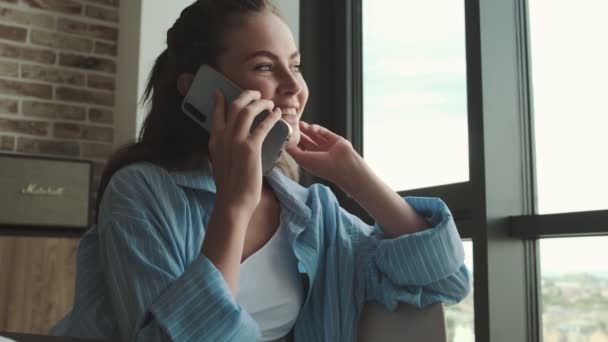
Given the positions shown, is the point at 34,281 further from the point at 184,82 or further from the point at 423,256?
the point at 423,256

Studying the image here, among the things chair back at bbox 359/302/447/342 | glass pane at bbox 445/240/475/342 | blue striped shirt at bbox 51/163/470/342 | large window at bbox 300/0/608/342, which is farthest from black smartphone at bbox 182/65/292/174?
glass pane at bbox 445/240/475/342

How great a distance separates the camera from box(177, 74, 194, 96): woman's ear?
147cm

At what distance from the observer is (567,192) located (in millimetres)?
1847

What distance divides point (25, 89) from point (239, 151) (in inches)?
83.8

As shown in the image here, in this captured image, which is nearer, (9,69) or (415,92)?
(415,92)

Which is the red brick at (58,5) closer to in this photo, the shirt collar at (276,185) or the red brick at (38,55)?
the red brick at (38,55)

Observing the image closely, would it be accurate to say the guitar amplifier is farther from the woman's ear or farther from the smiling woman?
the woman's ear

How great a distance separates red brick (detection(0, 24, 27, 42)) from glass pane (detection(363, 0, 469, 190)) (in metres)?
1.47

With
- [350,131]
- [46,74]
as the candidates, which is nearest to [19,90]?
[46,74]

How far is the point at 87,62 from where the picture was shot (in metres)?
3.16

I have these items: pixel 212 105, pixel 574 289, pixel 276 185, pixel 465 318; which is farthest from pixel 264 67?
pixel 465 318

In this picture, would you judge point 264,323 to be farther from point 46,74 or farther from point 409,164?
point 46,74

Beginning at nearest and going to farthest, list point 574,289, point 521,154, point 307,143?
point 307,143
point 574,289
point 521,154

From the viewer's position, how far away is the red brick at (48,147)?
117 inches
